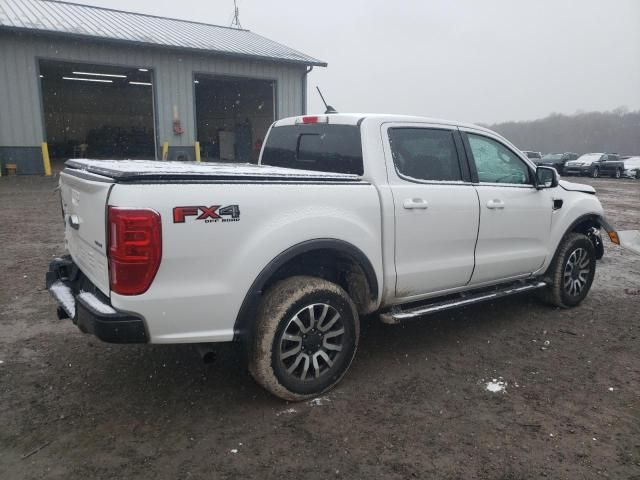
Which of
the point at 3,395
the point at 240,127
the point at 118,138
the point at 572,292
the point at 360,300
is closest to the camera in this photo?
the point at 3,395

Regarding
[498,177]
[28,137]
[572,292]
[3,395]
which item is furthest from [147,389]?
[28,137]

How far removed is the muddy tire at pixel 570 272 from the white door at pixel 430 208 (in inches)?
54.5

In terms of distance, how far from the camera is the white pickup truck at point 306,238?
2.72 meters

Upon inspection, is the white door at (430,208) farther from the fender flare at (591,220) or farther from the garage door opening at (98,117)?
the garage door opening at (98,117)

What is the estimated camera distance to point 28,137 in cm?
1612

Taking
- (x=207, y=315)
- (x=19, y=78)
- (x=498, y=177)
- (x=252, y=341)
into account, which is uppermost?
(x=19, y=78)

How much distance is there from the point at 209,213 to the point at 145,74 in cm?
2372

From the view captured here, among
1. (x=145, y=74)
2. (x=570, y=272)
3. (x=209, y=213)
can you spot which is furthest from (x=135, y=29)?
(x=209, y=213)

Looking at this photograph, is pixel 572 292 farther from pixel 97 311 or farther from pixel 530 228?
pixel 97 311

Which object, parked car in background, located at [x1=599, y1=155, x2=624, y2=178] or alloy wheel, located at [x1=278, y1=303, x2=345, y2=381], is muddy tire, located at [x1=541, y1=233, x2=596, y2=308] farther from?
parked car in background, located at [x1=599, y1=155, x2=624, y2=178]

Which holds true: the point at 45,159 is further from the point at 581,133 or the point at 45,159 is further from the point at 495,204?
the point at 581,133

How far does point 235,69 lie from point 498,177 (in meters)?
16.6

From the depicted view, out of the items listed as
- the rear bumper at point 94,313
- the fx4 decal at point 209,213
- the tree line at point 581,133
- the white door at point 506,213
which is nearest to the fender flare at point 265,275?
the fx4 decal at point 209,213

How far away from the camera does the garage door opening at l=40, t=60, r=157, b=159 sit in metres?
29.1
